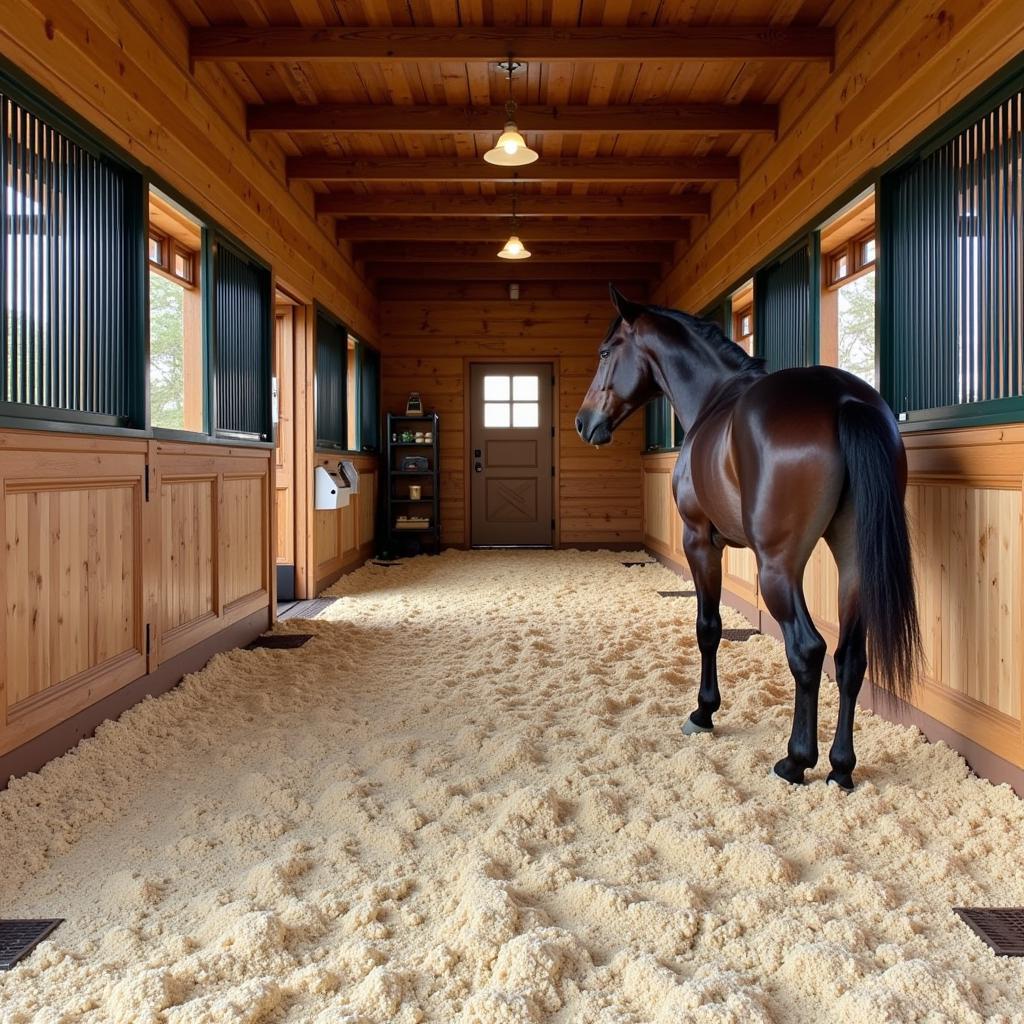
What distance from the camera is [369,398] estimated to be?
327 inches

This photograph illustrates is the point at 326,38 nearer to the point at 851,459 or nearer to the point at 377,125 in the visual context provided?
the point at 377,125

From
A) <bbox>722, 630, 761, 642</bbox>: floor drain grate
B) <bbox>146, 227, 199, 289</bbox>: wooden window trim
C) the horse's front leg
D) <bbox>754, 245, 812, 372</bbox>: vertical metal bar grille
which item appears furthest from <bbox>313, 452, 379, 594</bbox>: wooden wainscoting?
the horse's front leg

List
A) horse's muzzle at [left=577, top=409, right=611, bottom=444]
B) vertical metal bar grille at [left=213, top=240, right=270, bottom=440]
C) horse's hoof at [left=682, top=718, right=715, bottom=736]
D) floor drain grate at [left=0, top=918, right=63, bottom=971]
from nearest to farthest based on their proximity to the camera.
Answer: floor drain grate at [left=0, top=918, right=63, bottom=971] < horse's hoof at [left=682, top=718, right=715, bottom=736] < horse's muzzle at [left=577, top=409, right=611, bottom=444] < vertical metal bar grille at [left=213, top=240, right=270, bottom=440]

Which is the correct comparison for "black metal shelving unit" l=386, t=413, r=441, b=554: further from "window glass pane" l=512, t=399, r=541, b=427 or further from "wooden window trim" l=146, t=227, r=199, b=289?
"wooden window trim" l=146, t=227, r=199, b=289

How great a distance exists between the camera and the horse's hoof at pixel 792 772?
2156mm

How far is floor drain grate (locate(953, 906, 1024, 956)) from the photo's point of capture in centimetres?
142

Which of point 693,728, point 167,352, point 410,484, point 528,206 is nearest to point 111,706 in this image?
point 693,728

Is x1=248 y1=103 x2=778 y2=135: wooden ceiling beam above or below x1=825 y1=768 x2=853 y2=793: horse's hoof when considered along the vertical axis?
above

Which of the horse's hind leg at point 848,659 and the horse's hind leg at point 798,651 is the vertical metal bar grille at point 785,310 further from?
the horse's hind leg at point 798,651

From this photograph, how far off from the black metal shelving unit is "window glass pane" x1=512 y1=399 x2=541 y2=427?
959 mm

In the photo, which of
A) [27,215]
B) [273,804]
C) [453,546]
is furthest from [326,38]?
[453,546]

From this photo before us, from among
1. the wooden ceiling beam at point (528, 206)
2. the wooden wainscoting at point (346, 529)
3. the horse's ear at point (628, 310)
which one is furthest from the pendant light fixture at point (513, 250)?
the horse's ear at point (628, 310)

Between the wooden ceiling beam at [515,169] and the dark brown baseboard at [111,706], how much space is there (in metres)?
2.99

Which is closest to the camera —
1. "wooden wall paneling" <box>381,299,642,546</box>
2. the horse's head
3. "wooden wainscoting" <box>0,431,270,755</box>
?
"wooden wainscoting" <box>0,431,270,755</box>
